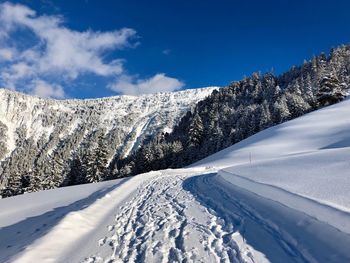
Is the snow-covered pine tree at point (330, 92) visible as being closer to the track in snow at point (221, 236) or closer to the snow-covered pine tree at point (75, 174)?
the snow-covered pine tree at point (75, 174)

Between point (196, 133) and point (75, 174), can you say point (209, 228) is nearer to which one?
point (75, 174)

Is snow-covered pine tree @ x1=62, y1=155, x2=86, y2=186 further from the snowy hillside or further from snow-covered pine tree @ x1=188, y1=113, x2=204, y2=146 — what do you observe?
the snowy hillside

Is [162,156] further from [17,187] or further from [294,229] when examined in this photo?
[294,229]

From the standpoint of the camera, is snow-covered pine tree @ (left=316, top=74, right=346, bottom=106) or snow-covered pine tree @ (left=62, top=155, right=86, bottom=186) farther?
snow-covered pine tree @ (left=62, top=155, right=86, bottom=186)

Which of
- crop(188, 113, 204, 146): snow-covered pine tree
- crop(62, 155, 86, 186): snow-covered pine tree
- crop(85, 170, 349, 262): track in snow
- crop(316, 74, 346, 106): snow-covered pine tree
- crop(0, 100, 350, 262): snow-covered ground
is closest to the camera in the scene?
crop(85, 170, 349, 262): track in snow

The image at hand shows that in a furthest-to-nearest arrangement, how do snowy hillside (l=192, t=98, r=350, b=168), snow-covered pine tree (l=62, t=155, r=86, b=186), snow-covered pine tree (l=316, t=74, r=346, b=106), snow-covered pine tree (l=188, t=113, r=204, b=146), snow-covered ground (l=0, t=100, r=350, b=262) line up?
1. snow-covered pine tree (l=188, t=113, r=204, b=146)
2. snow-covered pine tree (l=62, t=155, r=86, b=186)
3. snow-covered pine tree (l=316, t=74, r=346, b=106)
4. snowy hillside (l=192, t=98, r=350, b=168)
5. snow-covered ground (l=0, t=100, r=350, b=262)

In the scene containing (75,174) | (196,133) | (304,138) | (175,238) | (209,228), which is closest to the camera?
(175,238)

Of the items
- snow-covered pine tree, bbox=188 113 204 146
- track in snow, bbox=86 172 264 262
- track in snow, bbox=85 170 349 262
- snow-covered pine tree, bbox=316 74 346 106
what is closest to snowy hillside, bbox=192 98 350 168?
snow-covered pine tree, bbox=316 74 346 106

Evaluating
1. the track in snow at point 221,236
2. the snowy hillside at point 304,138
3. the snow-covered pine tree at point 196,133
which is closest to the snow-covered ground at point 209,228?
the track in snow at point 221,236

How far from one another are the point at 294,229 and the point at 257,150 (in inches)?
1407

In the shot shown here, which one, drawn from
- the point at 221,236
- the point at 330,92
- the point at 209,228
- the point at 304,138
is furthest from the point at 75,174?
the point at 221,236

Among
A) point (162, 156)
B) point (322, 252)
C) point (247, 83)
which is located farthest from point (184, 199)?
point (247, 83)

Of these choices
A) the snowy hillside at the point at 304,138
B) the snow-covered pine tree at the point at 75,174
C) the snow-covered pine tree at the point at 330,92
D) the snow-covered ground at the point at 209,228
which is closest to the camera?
A: the snow-covered ground at the point at 209,228

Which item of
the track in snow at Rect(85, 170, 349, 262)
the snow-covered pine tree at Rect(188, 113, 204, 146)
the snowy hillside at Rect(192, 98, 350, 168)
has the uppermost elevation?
the snow-covered pine tree at Rect(188, 113, 204, 146)
